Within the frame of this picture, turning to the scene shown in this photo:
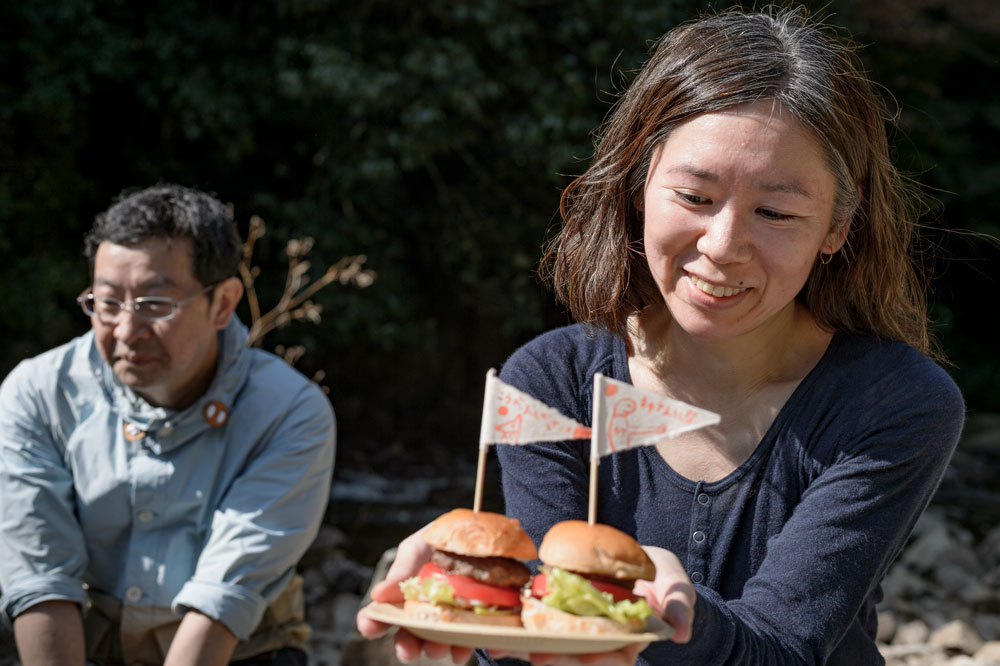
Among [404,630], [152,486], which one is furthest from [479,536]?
[152,486]

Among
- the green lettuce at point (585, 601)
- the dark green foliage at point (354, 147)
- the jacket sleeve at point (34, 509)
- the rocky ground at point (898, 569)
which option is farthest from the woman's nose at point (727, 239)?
the dark green foliage at point (354, 147)

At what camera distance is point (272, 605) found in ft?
11.5

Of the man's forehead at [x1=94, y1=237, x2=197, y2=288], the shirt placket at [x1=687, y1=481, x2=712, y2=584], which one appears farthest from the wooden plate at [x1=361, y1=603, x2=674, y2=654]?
the man's forehead at [x1=94, y1=237, x2=197, y2=288]

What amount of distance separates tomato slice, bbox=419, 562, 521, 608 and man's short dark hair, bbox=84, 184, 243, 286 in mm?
1848

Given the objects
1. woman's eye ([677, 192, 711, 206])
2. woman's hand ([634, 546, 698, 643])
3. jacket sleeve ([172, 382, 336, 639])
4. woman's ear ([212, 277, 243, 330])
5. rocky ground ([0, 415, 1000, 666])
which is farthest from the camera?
rocky ground ([0, 415, 1000, 666])

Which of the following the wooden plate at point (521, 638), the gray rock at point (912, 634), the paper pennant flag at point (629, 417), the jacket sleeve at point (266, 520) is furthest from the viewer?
the gray rock at point (912, 634)

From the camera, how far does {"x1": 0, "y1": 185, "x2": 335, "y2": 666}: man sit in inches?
129

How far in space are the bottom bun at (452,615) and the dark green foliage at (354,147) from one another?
6.09 meters

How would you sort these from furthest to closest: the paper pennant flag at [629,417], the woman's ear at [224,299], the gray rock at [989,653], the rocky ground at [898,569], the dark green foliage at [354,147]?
the dark green foliage at [354,147]
the rocky ground at [898,569]
the gray rock at [989,653]
the woman's ear at [224,299]
the paper pennant flag at [629,417]

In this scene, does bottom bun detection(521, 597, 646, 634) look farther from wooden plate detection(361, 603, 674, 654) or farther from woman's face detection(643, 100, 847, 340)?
woman's face detection(643, 100, 847, 340)

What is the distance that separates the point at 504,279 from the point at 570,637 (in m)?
Result: 7.12

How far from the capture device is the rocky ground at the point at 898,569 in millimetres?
5664

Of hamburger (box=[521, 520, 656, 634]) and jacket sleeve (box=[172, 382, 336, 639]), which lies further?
jacket sleeve (box=[172, 382, 336, 639])

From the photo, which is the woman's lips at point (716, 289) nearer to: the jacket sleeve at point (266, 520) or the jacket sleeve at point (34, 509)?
the jacket sleeve at point (266, 520)
